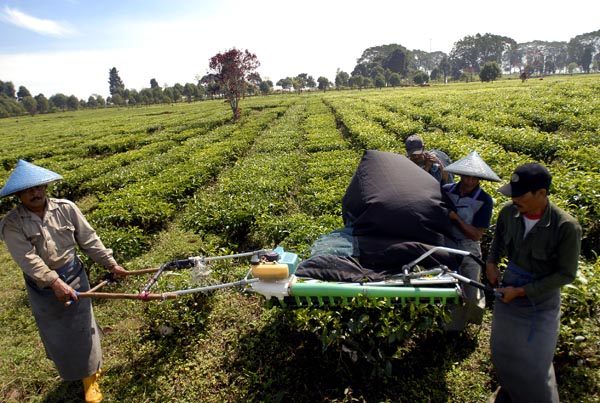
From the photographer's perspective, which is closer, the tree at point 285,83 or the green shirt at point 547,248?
the green shirt at point 547,248

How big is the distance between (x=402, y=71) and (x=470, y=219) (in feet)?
402

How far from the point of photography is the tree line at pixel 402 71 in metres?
80.5

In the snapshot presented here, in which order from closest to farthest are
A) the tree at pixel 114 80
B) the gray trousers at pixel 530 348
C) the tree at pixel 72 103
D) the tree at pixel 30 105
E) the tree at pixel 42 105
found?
the gray trousers at pixel 530 348 → the tree at pixel 30 105 → the tree at pixel 42 105 → the tree at pixel 72 103 → the tree at pixel 114 80

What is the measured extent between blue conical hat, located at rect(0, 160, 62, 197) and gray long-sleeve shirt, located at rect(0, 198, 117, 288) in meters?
0.22

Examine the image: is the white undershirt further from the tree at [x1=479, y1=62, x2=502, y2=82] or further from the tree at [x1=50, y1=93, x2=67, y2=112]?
the tree at [x1=50, y1=93, x2=67, y2=112]

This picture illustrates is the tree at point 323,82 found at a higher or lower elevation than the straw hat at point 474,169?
higher

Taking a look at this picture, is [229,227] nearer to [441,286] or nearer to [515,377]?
[441,286]

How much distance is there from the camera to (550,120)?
13.2 metres

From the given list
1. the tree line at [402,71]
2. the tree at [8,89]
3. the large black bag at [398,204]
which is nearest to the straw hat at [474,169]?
the large black bag at [398,204]

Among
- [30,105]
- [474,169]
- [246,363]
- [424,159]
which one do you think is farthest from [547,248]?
[30,105]

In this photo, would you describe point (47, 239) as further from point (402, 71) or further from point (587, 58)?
point (587, 58)

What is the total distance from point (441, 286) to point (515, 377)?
852 mm

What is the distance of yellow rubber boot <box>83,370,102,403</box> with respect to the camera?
350 centimetres

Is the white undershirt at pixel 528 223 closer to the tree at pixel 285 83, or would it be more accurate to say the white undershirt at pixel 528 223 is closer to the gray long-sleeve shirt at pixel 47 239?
the gray long-sleeve shirt at pixel 47 239
